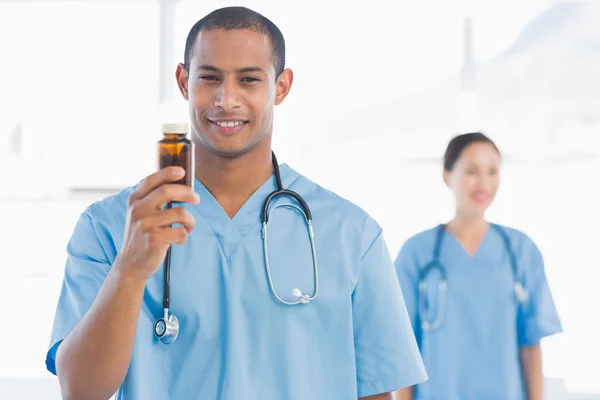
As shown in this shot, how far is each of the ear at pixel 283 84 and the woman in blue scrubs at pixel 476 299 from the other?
1.07m

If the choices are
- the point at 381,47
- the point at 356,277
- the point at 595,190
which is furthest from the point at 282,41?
the point at 381,47

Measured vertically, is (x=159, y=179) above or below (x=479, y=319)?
above

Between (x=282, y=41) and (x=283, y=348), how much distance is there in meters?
0.46

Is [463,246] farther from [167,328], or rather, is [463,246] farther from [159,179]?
[159,179]

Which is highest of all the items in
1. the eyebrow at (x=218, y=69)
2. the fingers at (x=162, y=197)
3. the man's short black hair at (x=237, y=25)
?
the man's short black hair at (x=237, y=25)

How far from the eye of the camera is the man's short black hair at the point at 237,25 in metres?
1.09

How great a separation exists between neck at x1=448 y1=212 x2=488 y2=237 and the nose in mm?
1340

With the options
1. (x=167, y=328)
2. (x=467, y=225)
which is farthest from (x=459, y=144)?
(x=167, y=328)

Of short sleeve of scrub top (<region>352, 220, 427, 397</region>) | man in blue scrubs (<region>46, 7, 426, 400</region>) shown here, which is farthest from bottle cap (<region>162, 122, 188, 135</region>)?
short sleeve of scrub top (<region>352, 220, 427, 397</region>)

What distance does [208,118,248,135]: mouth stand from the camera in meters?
1.04

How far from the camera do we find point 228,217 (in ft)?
3.84

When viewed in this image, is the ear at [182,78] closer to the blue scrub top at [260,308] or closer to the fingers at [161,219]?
the blue scrub top at [260,308]

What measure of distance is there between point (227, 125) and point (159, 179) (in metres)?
0.24

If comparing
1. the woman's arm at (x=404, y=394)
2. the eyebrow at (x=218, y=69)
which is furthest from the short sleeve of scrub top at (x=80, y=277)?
the woman's arm at (x=404, y=394)
